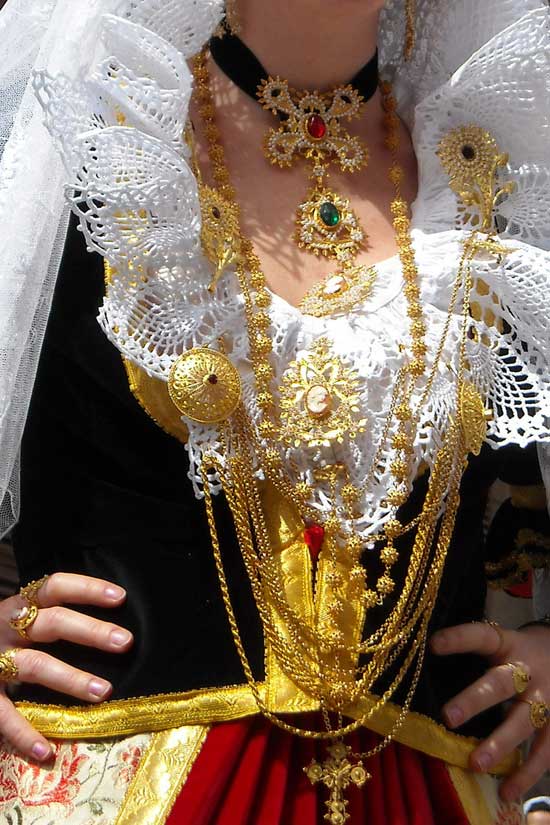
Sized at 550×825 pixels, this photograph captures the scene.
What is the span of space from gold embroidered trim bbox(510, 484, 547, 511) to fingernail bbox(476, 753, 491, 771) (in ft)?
1.13

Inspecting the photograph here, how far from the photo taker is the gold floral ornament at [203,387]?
36.3 inches

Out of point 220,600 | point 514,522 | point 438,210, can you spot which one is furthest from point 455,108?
point 220,600

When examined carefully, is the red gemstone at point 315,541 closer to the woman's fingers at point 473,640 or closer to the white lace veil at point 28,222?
the woman's fingers at point 473,640

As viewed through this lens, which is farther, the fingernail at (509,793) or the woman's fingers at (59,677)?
the fingernail at (509,793)

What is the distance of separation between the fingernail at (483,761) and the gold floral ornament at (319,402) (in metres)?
0.35

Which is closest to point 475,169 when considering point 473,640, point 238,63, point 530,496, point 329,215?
point 329,215

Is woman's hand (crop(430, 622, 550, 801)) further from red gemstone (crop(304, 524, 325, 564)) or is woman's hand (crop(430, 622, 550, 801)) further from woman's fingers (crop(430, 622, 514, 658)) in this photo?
red gemstone (crop(304, 524, 325, 564))

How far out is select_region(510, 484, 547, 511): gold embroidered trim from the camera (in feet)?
4.06

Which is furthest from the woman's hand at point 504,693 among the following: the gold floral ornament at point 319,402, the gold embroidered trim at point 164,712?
the gold floral ornament at point 319,402

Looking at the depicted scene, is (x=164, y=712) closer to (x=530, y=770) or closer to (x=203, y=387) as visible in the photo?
(x=203, y=387)

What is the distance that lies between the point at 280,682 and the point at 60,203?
489mm

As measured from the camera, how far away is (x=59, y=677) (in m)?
0.93

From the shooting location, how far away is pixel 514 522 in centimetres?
128

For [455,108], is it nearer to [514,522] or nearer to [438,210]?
[438,210]
